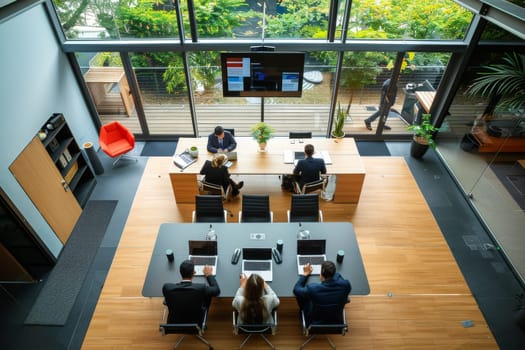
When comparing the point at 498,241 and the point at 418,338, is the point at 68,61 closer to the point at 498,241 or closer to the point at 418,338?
the point at 418,338

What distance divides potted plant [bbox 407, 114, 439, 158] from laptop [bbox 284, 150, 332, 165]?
2.09 m

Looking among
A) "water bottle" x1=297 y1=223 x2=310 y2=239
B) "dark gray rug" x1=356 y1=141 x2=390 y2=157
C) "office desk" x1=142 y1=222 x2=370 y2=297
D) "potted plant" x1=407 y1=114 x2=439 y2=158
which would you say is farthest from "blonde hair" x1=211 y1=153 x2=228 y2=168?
"potted plant" x1=407 y1=114 x2=439 y2=158

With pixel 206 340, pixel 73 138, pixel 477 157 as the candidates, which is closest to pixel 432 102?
pixel 477 157

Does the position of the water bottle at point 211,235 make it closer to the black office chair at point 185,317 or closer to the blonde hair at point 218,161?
the black office chair at point 185,317

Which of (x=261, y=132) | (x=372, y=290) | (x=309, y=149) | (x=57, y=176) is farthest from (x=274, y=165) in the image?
(x=57, y=176)

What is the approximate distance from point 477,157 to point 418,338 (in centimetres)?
354

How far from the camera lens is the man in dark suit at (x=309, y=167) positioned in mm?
5637

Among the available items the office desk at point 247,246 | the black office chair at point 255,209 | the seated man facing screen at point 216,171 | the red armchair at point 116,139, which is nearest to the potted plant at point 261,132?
the seated man facing screen at point 216,171

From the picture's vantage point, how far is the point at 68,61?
6.52 metres

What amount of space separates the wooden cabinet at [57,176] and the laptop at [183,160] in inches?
73.1

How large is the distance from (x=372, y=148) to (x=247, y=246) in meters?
4.41

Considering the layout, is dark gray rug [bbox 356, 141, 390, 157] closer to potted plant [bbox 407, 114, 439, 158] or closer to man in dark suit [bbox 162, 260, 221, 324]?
potted plant [bbox 407, 114, 439, 158]

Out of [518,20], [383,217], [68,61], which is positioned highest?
[518,20]

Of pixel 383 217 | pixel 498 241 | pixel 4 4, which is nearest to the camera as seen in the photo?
pixel 4 4
